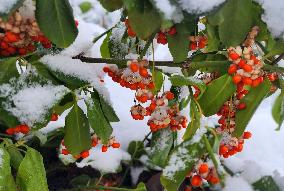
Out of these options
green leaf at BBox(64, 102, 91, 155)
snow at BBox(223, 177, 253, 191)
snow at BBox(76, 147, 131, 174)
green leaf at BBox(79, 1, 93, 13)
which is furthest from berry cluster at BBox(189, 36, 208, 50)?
green leaf at BBox(79, 1, 93, 13)

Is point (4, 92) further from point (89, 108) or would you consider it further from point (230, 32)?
point (230, 32)

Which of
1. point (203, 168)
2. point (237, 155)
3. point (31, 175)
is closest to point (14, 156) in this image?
point (31, 175)

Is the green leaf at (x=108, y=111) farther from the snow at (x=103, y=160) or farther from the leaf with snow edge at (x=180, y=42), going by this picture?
the snow at (x=103, y=160)

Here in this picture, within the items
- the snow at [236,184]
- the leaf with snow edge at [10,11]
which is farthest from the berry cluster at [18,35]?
the snow at [236,184]

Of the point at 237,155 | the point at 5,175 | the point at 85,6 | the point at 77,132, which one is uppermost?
the point at 85,6

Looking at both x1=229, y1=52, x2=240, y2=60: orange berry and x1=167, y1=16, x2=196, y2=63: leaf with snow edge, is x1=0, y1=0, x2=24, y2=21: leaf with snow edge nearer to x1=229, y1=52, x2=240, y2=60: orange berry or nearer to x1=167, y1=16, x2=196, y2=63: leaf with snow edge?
x1=167, y1=16, x2=196, y2=63: leaf with snow edge

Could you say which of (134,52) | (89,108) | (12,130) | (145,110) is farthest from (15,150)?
(134,52)

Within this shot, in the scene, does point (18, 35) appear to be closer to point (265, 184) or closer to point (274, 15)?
point (274, 15)
